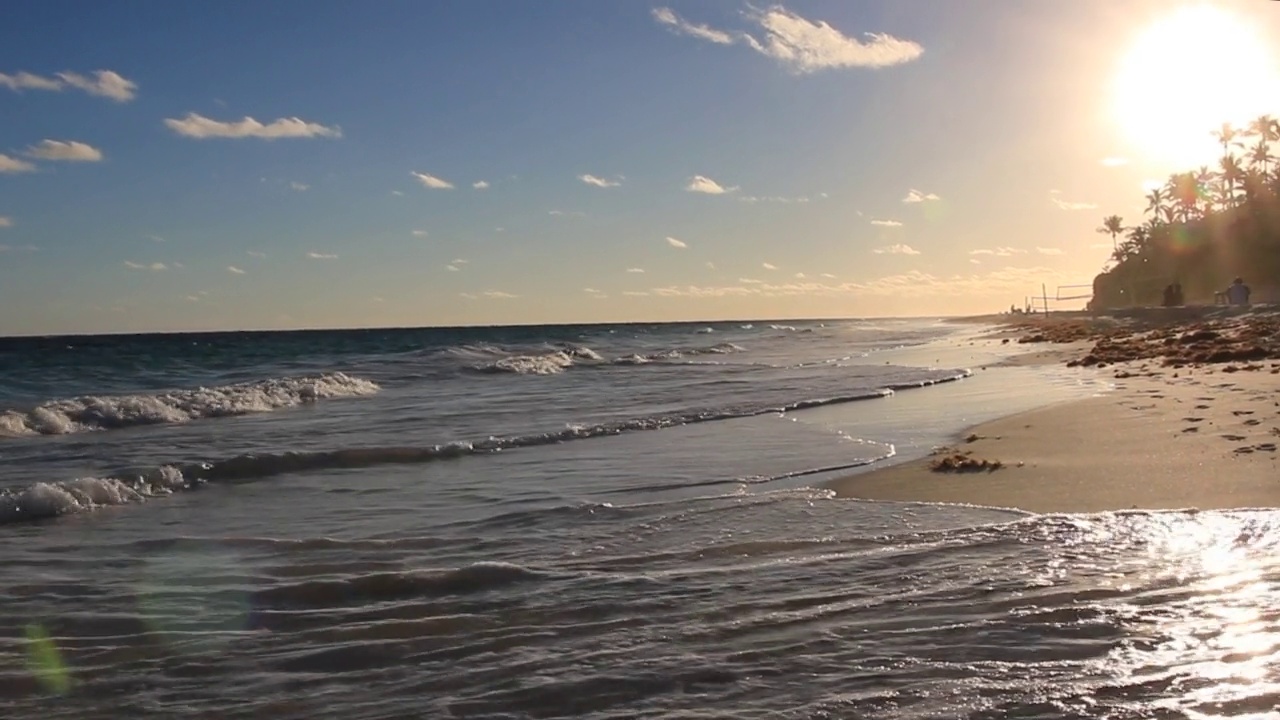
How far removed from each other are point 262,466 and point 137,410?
9002 millimetres

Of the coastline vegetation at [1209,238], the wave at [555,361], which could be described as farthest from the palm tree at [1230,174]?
the wave at [555,361]

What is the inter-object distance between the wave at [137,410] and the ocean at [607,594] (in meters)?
6.73

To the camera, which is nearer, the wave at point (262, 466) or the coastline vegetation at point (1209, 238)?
the wave at point (262, 466)

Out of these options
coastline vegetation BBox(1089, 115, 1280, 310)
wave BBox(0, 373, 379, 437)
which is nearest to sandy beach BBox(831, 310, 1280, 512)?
wave BBox(0, 373, 379, 437)

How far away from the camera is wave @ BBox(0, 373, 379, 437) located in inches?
698

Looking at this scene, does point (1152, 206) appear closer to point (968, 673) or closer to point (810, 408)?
point (810, 408)

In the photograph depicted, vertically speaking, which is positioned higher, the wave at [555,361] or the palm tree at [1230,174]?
the palm tree at [1230,174]

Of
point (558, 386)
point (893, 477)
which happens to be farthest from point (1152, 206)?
point (893, 477)

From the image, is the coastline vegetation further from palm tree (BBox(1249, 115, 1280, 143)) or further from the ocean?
the ocean

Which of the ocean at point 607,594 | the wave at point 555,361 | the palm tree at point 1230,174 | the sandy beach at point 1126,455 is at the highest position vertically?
the palm tree at point 1230,174

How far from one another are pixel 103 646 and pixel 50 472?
8056 mm

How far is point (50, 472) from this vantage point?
1163cm

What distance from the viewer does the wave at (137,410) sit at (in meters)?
17.7

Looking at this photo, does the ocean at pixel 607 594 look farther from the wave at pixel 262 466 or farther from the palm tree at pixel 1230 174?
the palm tree at pixel 1230 174
